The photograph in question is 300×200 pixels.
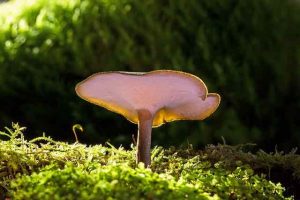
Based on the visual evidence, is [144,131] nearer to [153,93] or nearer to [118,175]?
[153,93]

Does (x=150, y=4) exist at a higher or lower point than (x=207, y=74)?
higher

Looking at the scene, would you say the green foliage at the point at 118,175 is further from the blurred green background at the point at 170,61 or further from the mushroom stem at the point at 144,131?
the blurred green background at the point at 170,61

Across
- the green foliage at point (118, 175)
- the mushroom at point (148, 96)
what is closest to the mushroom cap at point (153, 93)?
the mushroom at point (148, 96)

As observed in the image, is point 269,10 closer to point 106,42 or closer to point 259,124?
point 259,124

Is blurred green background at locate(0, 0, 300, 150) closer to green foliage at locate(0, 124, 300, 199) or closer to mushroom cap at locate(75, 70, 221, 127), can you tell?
green foliage at locate(0, 124, 300, 199)

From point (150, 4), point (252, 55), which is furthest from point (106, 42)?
point (252, 55)

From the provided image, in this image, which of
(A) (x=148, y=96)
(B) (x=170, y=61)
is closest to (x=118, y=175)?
(A) (x=148, y=96)
